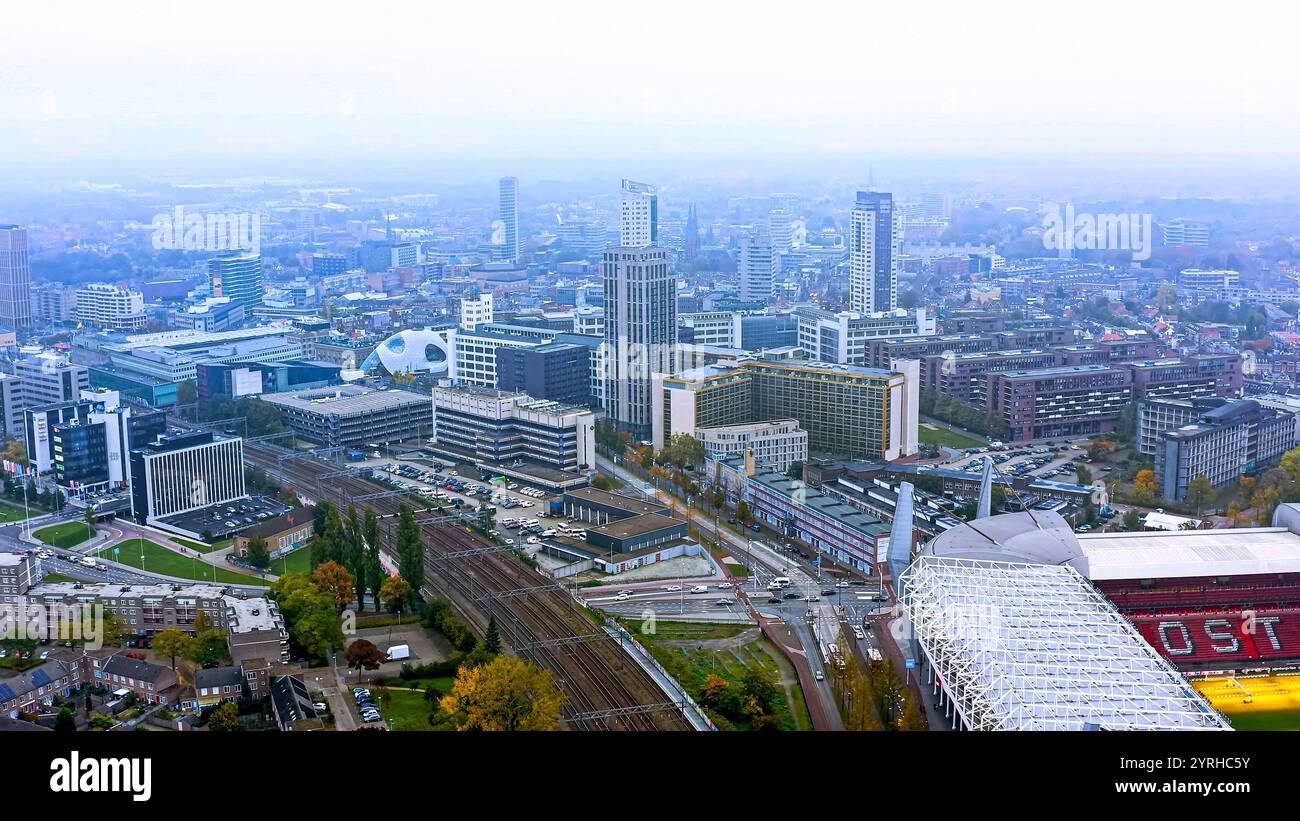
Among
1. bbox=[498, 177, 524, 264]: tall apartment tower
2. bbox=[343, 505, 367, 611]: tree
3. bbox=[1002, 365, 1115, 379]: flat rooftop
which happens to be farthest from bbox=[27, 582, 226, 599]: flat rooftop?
bbox=[498, 177, 524, 264]: tall apartment tower

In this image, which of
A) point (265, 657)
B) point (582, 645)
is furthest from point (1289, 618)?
point (265, 657)

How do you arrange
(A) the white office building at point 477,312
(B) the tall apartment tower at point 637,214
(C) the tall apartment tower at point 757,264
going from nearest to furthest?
(A) the white office building at point 477,312
(B) the tall apartment tower at point 637,214
(C) the tall apartment tower at point 757,264

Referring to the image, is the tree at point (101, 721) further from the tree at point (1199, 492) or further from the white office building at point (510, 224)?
the white office building at point (510, 224)

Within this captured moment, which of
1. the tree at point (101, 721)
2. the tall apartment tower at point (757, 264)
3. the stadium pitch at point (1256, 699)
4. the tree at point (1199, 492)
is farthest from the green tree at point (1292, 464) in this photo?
the tall apartment tower at point (757, 264)

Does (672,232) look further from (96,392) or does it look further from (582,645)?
(582,645)

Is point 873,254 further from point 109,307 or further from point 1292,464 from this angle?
point 109,307
